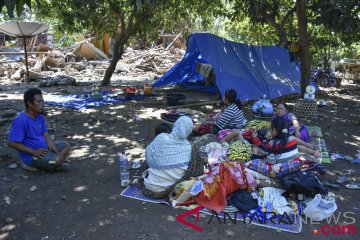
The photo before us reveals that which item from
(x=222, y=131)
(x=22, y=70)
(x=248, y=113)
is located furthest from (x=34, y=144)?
(x=22, y=70)

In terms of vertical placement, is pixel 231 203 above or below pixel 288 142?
below

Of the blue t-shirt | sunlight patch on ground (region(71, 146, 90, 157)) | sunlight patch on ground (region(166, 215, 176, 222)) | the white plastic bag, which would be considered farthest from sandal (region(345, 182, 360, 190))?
the blue t-shirt

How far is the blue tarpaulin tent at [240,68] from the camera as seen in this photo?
352 inches

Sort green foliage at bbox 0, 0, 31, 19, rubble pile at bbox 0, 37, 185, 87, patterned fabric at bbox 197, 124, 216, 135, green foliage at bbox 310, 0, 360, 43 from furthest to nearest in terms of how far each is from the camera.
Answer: rubble pile at bbox 0, 37, 185, 87, green foliage at bbox 310, 0, 360, 43, patterned fabric at bbox 197, 124, 216, 135, green foliage at bbox 0, 0, 31, 19

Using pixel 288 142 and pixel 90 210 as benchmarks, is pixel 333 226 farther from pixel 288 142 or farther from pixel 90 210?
pixel 90 210

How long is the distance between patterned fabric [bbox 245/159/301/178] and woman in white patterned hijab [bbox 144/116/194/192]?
93 cm

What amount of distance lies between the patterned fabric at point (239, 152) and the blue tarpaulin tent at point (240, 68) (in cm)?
401

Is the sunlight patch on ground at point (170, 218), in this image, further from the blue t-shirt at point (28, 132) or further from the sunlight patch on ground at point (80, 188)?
the blue t-shirt at point (28, 132)

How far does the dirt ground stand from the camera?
321cm

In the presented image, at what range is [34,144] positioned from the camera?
4484mm

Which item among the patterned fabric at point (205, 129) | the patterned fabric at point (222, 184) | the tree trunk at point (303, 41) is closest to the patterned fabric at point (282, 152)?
the patterned fabric at point (222, 184)

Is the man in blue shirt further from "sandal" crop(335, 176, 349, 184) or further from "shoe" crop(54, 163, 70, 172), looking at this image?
"sandal" crop(335, 176, 349, 184)

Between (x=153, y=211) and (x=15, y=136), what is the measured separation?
6.69 ft

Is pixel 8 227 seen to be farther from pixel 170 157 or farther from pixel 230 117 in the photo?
pixel 230 117
